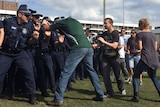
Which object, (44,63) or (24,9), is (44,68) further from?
(24,9)

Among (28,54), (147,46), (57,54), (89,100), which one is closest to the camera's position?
(28,54)

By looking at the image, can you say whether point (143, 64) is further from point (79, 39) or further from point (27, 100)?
point (27, 100)

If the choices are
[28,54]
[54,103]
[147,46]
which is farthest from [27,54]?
[147,46]

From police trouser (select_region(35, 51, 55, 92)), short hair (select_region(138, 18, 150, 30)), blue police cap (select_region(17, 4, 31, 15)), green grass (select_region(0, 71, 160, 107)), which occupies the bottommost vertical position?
green grass (select_region(0, 71, 160, 107))

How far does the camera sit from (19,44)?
21.3 ft

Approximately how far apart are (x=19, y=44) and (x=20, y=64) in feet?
1.36

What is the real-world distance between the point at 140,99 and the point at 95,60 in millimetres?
4930

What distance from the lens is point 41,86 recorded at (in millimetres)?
7738

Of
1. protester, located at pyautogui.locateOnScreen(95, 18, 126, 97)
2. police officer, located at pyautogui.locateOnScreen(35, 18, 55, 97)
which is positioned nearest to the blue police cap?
police officer, located at pyautogui.locateOnScreen(35, 18, 55, 97)

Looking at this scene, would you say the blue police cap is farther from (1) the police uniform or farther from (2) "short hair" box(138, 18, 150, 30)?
(2) "short hair" box(138, 18, 150, 30)

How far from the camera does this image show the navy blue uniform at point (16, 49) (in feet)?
21.1

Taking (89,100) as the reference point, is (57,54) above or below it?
A: above

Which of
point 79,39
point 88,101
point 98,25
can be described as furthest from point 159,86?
point 98,25

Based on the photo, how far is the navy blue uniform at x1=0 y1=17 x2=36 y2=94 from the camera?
643 cm
